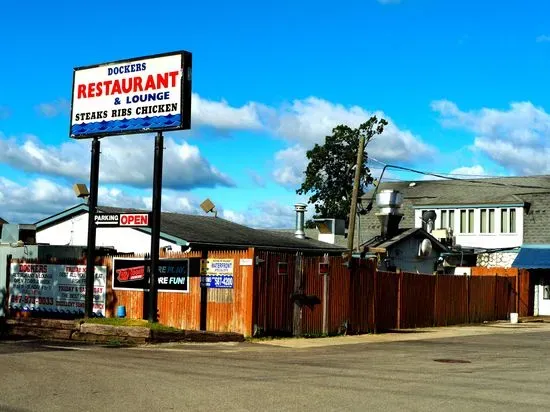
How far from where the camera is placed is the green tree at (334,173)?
72188 millimetres

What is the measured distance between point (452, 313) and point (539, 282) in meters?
11.7

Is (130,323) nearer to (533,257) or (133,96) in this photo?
(133,96)

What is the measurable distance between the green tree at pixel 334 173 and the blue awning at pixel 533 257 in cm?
3064

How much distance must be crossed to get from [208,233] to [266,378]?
15.2 metres

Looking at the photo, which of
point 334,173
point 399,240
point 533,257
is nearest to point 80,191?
point 399,240

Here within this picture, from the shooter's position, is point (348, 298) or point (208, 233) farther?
point (208, 233)

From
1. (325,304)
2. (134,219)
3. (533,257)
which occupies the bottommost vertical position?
(325,304)

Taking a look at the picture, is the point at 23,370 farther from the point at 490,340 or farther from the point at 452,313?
the point at 452,313

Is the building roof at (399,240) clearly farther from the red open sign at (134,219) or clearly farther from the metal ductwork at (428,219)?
the red open sign at (134,219)

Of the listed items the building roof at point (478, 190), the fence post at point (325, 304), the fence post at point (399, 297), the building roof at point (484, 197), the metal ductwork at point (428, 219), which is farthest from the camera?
the building roof at point (478, 190)

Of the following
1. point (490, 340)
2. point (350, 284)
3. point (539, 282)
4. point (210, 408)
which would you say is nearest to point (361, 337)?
point (350, 284)

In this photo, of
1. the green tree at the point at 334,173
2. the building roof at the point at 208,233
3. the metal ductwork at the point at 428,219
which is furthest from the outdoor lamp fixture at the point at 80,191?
the green tree at the point at 334,173

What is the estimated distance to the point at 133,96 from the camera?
2059cm

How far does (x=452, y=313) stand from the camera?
98.1 feet
